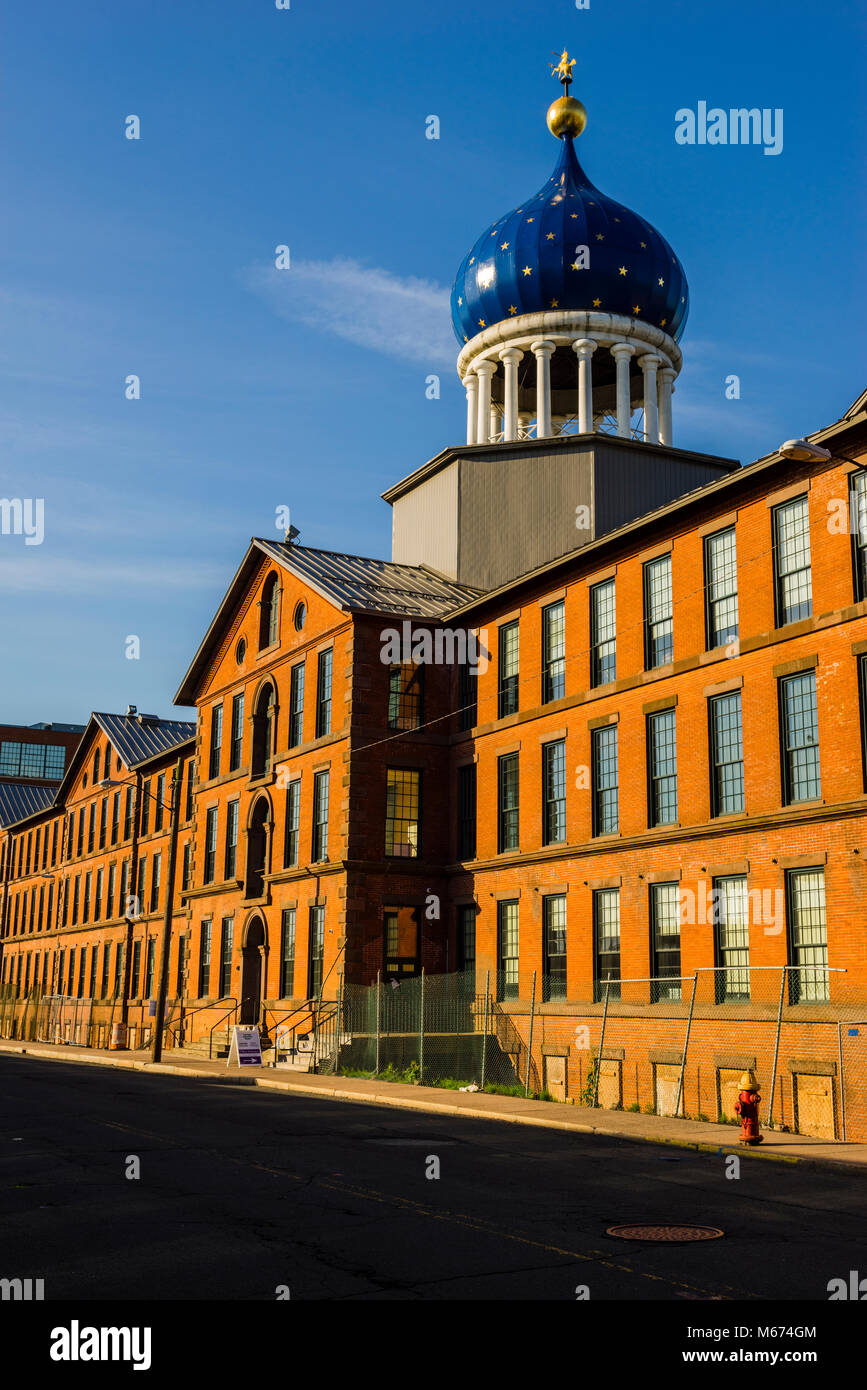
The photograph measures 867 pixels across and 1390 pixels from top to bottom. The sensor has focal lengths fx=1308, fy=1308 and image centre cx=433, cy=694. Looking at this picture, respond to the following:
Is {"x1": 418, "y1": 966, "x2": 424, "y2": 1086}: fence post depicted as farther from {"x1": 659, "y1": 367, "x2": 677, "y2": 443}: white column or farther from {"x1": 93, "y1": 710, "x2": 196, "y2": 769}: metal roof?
{"x1": 93, "y1": 710, "x2": 196, "y2": 769}: metal roof

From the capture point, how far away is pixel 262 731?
45.8 m

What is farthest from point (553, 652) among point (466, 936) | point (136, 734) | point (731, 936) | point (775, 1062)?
point (136, 734)

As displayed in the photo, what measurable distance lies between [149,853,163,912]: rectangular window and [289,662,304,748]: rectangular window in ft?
63.2

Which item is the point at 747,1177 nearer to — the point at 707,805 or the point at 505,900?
the point at 707,805

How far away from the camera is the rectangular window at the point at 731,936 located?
25750mm

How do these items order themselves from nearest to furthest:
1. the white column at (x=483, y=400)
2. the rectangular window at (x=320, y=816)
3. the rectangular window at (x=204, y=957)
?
the rectangular window at (x=320, y=816) < the white column at (x=483, y=400) < the rectangular window at (x=204, y=957)

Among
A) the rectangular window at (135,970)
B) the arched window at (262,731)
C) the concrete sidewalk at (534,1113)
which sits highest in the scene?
the arched window at (262,731)

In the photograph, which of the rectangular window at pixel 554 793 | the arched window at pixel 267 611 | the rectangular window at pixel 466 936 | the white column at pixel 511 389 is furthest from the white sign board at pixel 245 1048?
the white column at pixel 511 389

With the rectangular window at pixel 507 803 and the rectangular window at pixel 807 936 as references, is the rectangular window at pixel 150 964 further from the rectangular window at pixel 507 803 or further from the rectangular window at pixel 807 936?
the rectangular window at pixel 807 936

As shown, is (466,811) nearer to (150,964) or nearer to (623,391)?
(623,391)

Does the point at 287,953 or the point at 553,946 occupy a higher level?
the point at 553,946

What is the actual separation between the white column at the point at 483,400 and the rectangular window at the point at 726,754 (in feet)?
71.6

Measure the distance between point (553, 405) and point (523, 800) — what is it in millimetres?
22816

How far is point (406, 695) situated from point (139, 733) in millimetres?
33197
